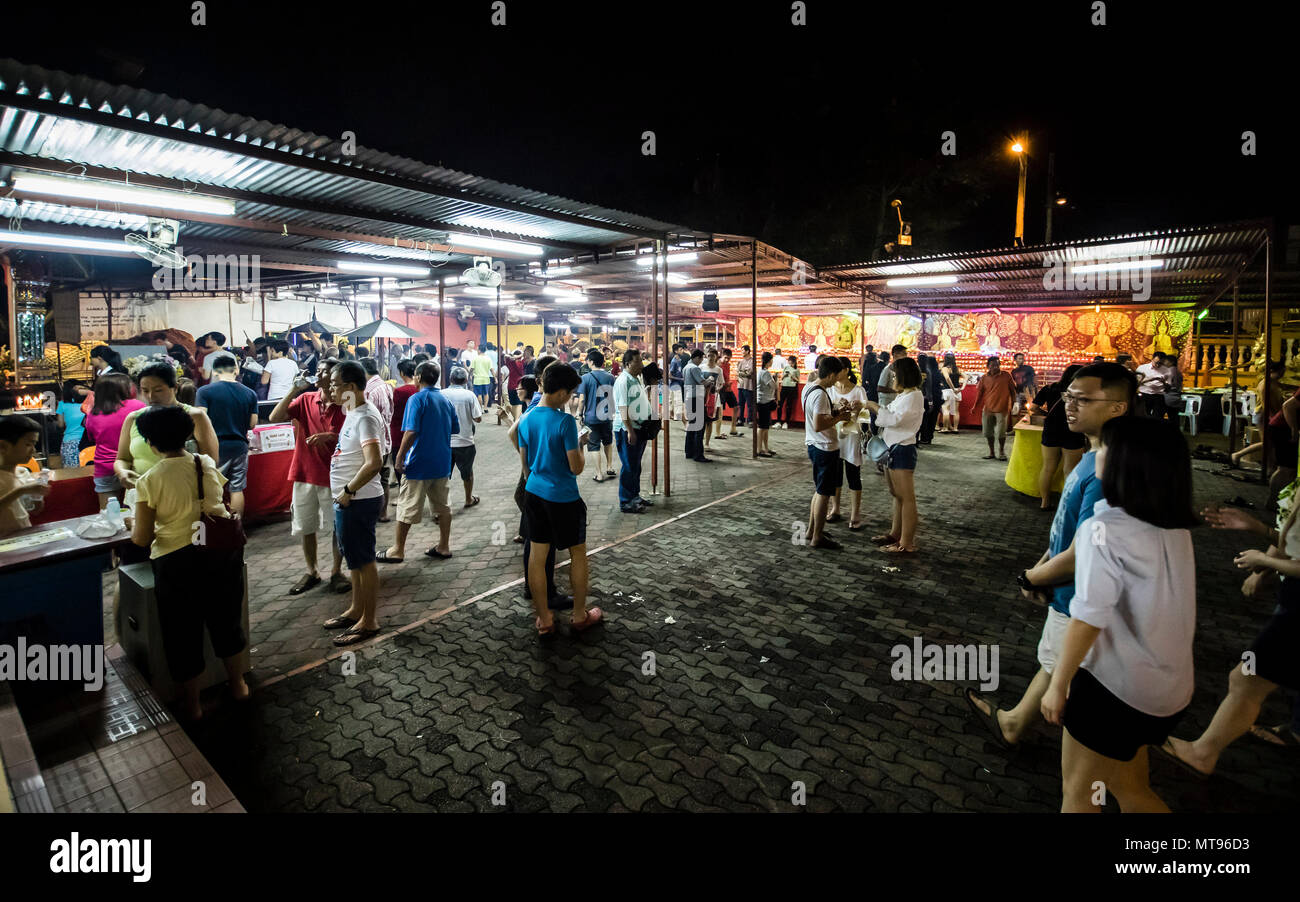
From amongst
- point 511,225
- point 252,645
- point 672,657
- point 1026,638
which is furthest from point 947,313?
point 252,645

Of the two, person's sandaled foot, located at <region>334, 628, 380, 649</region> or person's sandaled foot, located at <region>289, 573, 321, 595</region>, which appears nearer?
person's sandaled foot, located at <region>334, 628, 380, 649</region>

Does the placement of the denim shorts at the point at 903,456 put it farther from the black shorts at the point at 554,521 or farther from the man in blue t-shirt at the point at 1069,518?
the black shorts at the point at 554,521

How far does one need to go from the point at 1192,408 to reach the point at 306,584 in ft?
62.2

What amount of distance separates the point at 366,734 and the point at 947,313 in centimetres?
1984

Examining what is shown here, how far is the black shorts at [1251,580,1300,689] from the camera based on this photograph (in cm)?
269

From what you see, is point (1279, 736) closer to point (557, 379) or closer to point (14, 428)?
point (557, 379)

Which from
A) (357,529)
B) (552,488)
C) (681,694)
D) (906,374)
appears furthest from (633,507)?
(681,694)

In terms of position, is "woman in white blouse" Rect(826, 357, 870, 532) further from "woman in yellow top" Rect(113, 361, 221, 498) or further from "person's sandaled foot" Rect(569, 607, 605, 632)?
"woman in yellow top" Rect(113, 361, 221, 498)

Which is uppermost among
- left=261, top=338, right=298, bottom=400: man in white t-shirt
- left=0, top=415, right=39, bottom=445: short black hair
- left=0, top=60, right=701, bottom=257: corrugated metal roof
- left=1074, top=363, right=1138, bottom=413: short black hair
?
left=0, top=60, right=701, bottom=257: corrugated metal roof

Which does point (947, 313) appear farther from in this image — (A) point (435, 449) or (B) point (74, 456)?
(B) point (74, 456)

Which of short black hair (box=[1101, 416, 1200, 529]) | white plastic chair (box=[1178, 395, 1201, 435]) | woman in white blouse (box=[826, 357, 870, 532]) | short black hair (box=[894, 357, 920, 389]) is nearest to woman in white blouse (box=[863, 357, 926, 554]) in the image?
short black hair (box=[894, 357, 920, 389])

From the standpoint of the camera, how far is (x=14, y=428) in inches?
148

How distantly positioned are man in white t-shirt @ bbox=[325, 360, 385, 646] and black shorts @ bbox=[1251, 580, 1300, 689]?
4.86 m

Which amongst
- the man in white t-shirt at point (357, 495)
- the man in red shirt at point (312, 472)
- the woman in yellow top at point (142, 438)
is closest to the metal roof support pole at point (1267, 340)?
the man in white t-shirt at point (357, 495)
